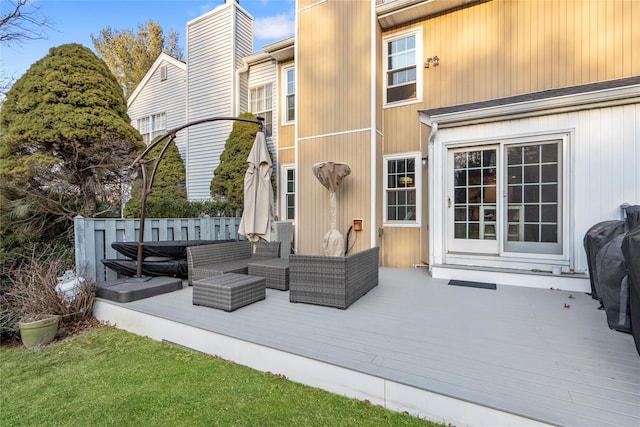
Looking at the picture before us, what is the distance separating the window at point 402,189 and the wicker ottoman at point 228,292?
377 centimetres

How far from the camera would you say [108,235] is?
15.1 feet

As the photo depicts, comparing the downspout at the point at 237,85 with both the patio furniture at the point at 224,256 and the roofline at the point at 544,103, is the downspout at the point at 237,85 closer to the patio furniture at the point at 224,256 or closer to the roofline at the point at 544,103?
the patio furniture at the point at 224,256

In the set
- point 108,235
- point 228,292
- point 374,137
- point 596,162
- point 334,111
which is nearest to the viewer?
point 228,292

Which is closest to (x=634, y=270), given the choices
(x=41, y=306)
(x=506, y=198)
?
(x=506, y=198)

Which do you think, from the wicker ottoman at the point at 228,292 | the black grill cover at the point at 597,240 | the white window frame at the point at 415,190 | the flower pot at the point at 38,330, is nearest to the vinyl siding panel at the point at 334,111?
the white window frame at the point at 415,190

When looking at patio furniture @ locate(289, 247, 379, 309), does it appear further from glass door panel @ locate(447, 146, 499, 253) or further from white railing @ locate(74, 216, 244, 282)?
white railing @ locate(74, 216, 244, 282)

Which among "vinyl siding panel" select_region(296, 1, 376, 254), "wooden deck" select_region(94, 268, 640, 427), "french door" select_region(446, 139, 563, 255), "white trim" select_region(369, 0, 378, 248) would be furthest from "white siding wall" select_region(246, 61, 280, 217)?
"wooden deck" select_region(94, 268, 640, 427)

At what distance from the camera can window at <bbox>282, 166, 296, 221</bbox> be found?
8188 mm

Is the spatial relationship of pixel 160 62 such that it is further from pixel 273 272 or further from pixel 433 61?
pixel 273 272

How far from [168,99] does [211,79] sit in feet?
8.38

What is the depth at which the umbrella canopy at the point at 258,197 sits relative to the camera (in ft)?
15.0

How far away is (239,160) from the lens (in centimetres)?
841

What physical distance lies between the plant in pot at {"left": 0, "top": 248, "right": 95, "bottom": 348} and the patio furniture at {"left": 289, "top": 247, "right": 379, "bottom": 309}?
2.82 meters

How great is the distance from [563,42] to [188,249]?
7313 millimetres
